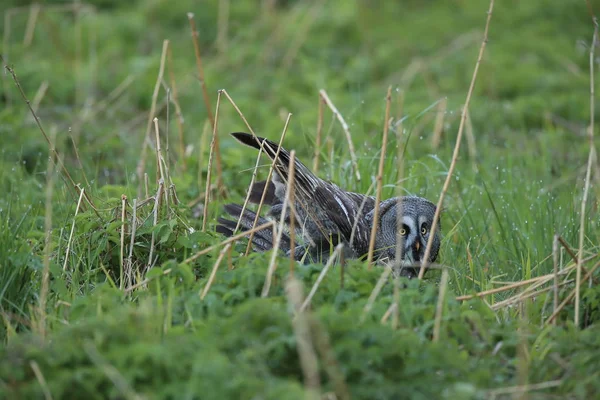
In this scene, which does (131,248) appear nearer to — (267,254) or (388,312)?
(267,254)

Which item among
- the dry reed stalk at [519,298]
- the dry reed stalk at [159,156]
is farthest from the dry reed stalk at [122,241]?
the dry reed stalk at [519,298]

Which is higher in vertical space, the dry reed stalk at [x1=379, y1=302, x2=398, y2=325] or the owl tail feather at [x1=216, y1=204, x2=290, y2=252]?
the dry reed stalk at [x1=379, y1=302, x2=398, y2=325]

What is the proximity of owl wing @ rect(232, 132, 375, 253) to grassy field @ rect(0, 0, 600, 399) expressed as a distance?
0.16m

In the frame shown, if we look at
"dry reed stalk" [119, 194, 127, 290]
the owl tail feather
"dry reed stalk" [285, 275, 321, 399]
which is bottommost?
the owl tail feather

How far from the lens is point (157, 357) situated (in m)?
3.11

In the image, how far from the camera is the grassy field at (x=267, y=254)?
3.27 m

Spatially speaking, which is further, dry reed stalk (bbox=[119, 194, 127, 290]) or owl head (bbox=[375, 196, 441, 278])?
owl head (bbox=[375, 196, 441, 278])

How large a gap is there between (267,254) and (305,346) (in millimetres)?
1168

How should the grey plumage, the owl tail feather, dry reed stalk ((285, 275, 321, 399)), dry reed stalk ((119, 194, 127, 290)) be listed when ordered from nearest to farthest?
dry reed stalk ((285, 275, 321, 399)), dry reed stalk ((119, 194, 127, 290)), the grey plumage, the owl tail feather

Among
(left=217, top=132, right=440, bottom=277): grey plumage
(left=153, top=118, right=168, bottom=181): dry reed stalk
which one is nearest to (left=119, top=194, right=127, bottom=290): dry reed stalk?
(left=153, top=118, right=168, bottom=181): dry reed stalk

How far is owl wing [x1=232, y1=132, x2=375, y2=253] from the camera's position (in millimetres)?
4746

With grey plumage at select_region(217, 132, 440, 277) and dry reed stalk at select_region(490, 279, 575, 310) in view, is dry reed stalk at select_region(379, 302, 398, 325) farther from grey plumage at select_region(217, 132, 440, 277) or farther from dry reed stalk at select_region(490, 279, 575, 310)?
grey plumage at select_region(217, 132, 440, 277)

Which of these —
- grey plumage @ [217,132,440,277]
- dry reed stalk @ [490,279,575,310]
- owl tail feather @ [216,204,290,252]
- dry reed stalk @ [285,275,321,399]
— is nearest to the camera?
dry reed stalk @ [285,275,321,399]

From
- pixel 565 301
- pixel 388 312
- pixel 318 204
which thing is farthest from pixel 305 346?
pixel 318 204
